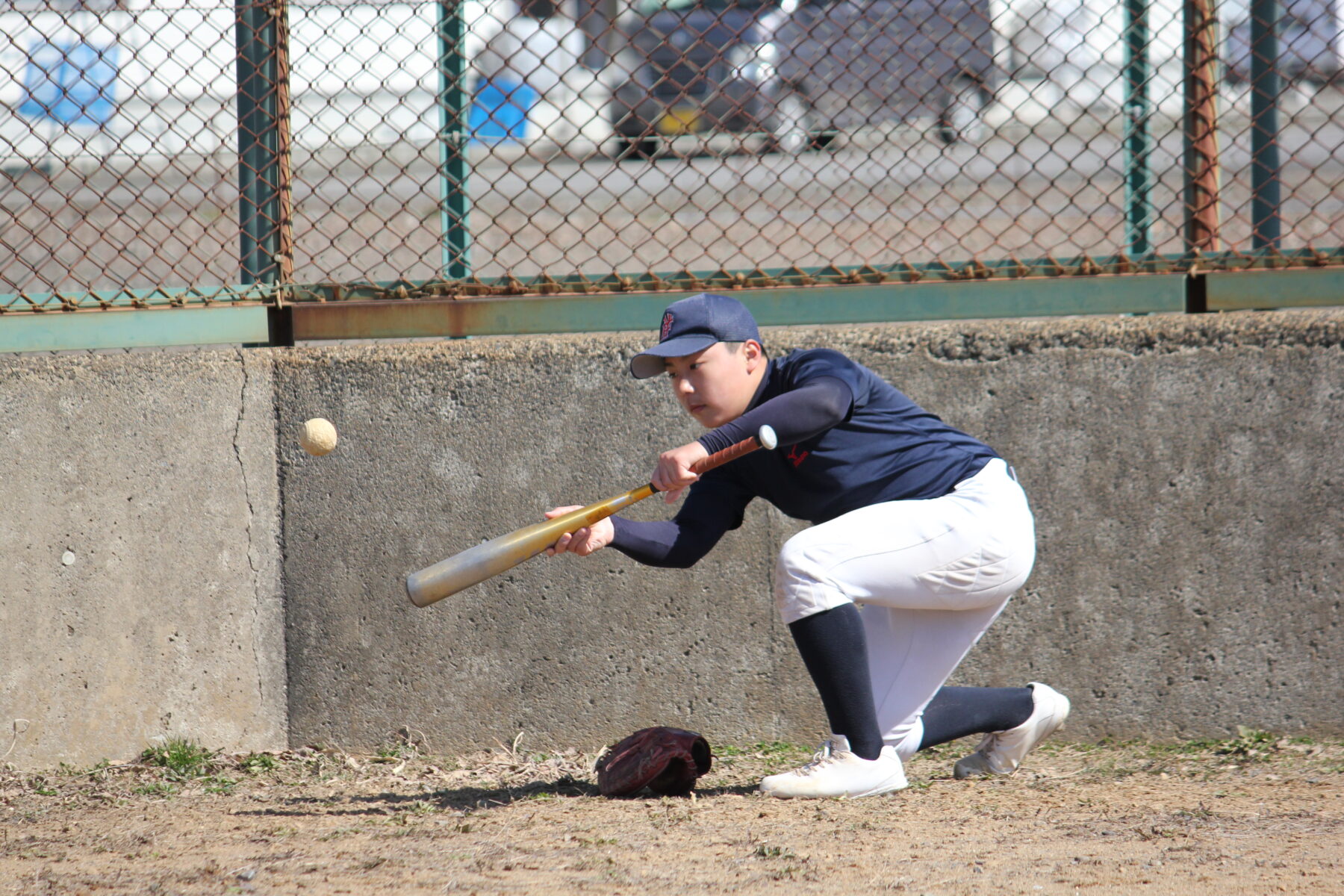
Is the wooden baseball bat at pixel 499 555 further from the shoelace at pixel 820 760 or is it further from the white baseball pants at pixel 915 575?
the shoelace at pixel 820 760

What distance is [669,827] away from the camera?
7.91 ft

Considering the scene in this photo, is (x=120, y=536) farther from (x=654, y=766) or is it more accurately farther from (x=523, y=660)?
(x=654, y=766)

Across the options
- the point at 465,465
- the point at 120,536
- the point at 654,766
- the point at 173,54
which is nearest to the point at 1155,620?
Answer: the point at 654,766

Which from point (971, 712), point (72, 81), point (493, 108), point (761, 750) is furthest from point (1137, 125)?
point (72, 81)

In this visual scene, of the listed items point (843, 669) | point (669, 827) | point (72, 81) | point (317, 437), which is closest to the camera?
point (669, 827)

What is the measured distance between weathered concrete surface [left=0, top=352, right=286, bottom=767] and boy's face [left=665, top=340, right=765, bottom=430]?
1.37 m

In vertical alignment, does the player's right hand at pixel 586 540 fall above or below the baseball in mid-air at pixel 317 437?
below

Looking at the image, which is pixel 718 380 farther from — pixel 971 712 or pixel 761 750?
pixel 761 750

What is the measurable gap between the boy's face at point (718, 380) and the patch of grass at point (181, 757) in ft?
5.71

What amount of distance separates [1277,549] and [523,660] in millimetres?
2140

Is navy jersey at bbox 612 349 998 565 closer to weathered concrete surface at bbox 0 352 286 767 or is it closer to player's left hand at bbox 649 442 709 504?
player's left hand at bbox 649 442 709 504

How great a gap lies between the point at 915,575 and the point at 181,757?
2098 millimetres

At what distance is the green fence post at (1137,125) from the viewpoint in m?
3.39

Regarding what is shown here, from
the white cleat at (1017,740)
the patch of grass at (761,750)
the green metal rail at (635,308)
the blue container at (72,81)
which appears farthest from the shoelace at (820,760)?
the blue container at (72,81)
